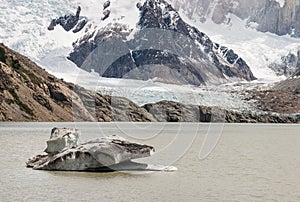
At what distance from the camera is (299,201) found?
86.5 feet

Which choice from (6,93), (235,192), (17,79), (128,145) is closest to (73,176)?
(128,145)

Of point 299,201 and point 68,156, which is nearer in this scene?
point 299,201

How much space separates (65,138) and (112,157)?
6.33 m

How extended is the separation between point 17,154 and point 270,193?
26413 mm

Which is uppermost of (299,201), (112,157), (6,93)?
(6,93)

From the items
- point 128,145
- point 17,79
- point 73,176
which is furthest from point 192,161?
point 17,79

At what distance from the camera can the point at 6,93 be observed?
6757 inches

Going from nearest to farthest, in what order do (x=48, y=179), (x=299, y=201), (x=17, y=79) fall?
(x=299, y=201)
(x=48, y=179)
(x=17, y=79)

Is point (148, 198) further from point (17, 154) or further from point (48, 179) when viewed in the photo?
point (17, 154)

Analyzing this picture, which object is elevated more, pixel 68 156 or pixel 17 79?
pixel 17 79

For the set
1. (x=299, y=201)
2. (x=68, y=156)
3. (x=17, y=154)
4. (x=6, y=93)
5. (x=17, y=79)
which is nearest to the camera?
(x=299, y=201)

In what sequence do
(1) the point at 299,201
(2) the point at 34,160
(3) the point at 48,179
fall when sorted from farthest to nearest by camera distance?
(2) the point at 34,160 < (3) the point at 48,179 < (1) the point at 299,201

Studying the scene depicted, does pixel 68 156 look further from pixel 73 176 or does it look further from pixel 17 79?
pixel 17 79

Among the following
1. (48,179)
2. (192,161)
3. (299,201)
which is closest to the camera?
(299,201)
